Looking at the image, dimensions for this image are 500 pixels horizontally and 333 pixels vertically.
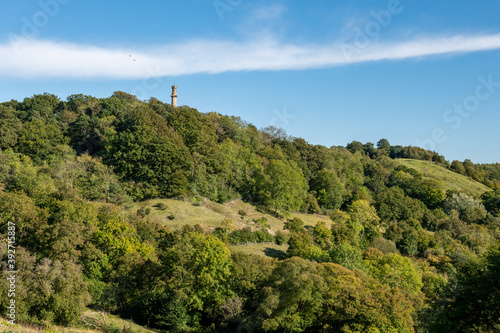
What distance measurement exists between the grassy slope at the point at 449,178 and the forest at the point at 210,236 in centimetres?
2551

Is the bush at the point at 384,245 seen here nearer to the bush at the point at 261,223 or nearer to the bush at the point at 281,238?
the bush at the point at 281,238

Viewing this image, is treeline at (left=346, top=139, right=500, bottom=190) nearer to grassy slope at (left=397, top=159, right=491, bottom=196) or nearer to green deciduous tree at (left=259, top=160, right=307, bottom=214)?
grassy slope at (left=397, top=159, right=491, bottom=196)

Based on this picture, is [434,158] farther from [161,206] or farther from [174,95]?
[161,206]

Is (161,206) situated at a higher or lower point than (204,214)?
higher

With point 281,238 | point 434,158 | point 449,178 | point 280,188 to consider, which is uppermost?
point 434,158

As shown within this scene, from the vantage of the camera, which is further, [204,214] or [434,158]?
[434,158]

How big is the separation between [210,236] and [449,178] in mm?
113232

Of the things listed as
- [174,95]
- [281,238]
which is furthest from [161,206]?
[174,95]

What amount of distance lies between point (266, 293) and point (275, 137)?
231 feet

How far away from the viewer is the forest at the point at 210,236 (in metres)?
27.3

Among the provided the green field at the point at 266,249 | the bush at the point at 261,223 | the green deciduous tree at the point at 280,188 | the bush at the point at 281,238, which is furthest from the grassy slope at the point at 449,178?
the green field at the point at 266,249

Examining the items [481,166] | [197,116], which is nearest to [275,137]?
[197,116]

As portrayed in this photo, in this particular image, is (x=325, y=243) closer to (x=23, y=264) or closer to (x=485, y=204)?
(x=23, y=264)

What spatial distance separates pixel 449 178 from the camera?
402ft
